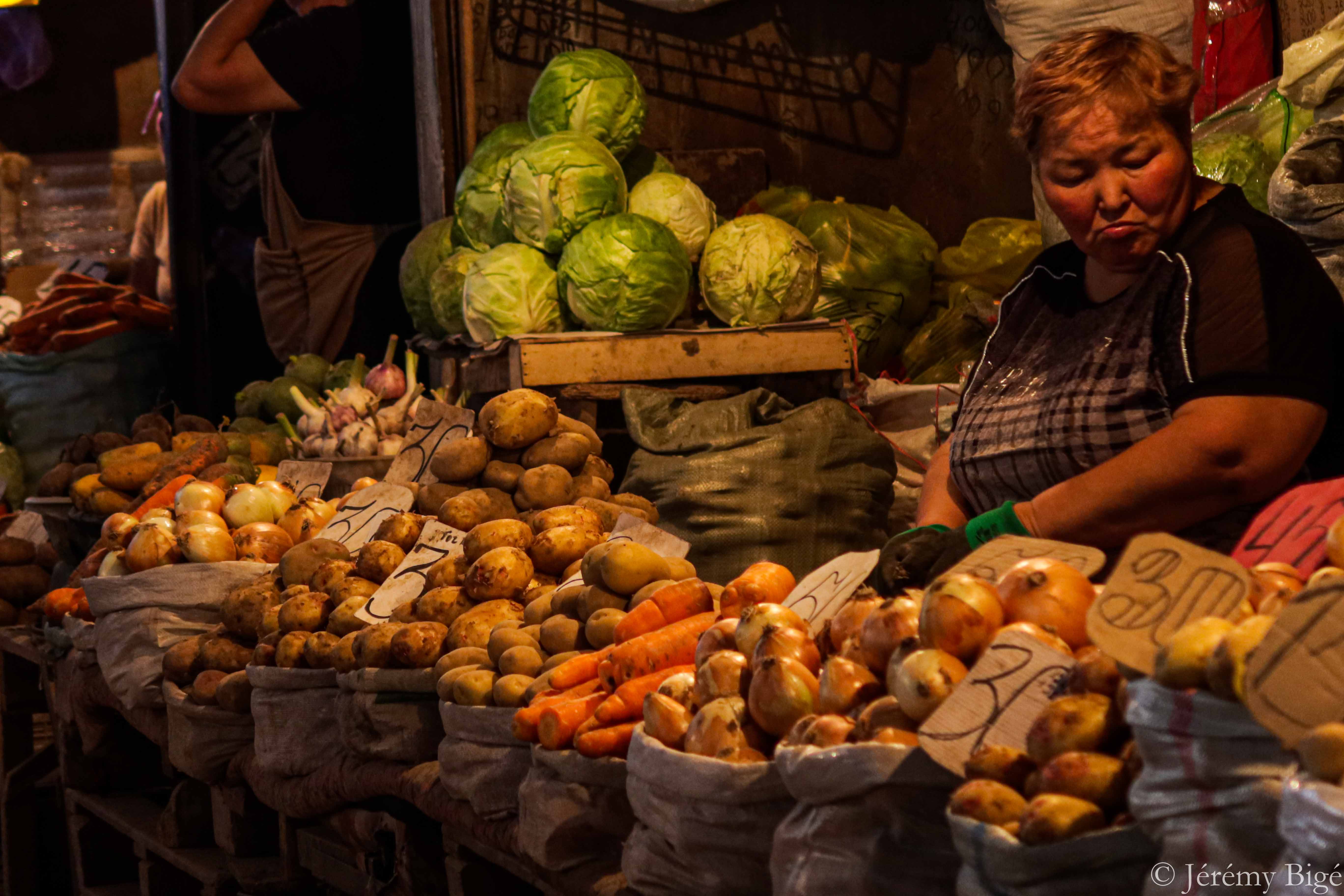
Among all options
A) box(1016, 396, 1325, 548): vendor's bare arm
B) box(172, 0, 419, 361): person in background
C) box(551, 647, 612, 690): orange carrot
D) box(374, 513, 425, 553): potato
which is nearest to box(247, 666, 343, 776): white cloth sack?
box(374, 513, 425, 553): potato

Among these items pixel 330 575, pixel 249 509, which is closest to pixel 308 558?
pixel 330 575

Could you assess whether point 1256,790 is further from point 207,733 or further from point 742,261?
point 742,261

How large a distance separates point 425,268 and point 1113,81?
3481 mm

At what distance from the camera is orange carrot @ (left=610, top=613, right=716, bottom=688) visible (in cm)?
195

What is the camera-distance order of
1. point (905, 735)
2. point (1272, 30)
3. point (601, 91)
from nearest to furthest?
point (905, 735), point (1272, 30), point (601, 91)

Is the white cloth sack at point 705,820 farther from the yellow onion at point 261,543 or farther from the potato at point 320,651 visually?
the yellow onion at point 261,543

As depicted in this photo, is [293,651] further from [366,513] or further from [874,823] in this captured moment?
[874,823]

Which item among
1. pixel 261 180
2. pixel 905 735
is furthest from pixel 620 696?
pixel 261 180

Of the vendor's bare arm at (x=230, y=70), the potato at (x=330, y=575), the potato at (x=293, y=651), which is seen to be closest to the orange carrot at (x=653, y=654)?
the potato at (x=293, y=651)

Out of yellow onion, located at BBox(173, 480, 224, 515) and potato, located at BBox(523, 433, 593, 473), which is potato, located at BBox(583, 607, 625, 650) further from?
yellow onion, located at BBox(173, 480, 224, 515)

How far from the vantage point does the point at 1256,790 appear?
98cm

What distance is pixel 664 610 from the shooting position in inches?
82.2

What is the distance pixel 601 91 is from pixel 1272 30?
6.48 feet

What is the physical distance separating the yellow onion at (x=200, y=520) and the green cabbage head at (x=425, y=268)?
4.98 feet
